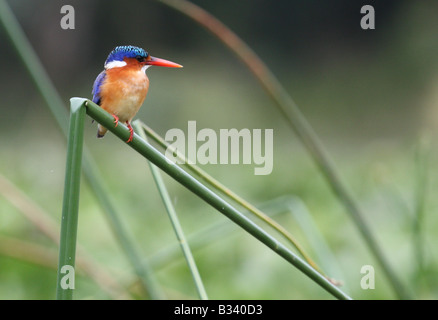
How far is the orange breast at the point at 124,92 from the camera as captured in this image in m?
0.46

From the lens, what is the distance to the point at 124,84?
18.2 inches

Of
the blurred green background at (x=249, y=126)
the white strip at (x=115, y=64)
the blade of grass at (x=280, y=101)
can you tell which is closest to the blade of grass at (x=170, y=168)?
the white strip at (x=115, y=64)

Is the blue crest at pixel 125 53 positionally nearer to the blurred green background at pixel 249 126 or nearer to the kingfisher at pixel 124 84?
the kingfisher at pixel 124 84

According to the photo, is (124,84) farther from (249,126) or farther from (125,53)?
(249,126)

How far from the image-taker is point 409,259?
1296 mm

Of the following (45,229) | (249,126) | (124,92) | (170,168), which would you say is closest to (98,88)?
(124,92)

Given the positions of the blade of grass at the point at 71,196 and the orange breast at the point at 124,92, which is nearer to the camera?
the blade of grass at the point at 71,196

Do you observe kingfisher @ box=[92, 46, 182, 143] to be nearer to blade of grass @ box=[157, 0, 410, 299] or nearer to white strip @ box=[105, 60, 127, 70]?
white strip @ box=[105, 60, 127, 70]

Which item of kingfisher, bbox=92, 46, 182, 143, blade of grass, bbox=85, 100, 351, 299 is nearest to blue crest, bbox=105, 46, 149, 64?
kingfisher, bbox=92, 46, 182, 143

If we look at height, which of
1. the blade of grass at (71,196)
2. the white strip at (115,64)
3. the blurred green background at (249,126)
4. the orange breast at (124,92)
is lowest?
the blade of grass at (71,196)

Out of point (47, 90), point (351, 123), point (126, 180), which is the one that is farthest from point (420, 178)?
point (351, 123)

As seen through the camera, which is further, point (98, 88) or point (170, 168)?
point (98, 88)

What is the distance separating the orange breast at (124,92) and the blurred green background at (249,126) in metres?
0.32

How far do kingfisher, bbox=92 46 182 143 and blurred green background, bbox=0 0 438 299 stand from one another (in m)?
0.32
